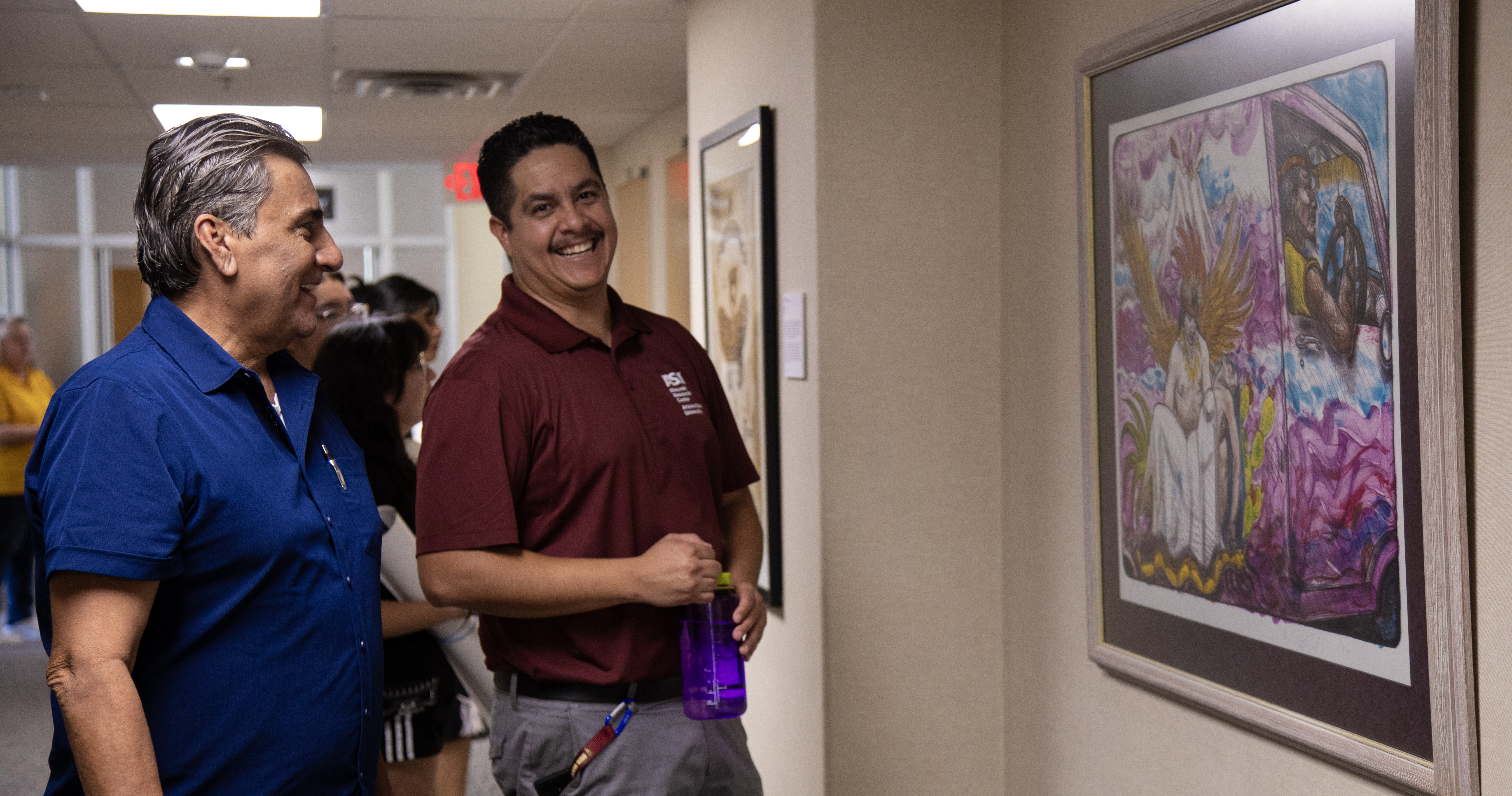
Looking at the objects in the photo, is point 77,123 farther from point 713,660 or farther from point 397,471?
point 713,660

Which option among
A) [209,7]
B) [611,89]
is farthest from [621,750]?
[611,89]

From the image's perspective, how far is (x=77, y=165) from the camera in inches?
324

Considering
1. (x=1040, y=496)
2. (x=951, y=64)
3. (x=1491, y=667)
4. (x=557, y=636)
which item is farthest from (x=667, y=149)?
(x=1491, y=667)

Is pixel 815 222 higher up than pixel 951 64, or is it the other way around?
pixel 951 64

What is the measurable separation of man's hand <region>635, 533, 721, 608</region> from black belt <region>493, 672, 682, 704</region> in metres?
0.16

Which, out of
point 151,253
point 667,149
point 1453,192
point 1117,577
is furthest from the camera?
point 667,149

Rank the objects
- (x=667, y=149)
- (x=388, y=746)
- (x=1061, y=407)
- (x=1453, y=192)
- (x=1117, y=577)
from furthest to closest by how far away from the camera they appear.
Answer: (x=667, y=149), (x=388, y=746), (x=1061, y=407), (x=1117, y=577), (x=1453, y=192)

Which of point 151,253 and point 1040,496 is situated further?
point 1040,496

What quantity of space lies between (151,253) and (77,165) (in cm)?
813

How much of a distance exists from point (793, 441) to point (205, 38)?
10.7ft

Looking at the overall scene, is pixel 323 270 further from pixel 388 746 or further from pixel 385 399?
pixel 388 746

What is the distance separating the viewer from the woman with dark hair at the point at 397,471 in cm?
264

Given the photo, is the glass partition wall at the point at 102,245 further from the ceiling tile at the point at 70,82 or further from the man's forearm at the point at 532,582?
the man's forearm at the point at 532,582

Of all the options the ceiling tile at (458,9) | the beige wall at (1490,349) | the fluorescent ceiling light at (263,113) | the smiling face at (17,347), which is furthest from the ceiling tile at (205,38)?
the beige wall at (1490,349)
